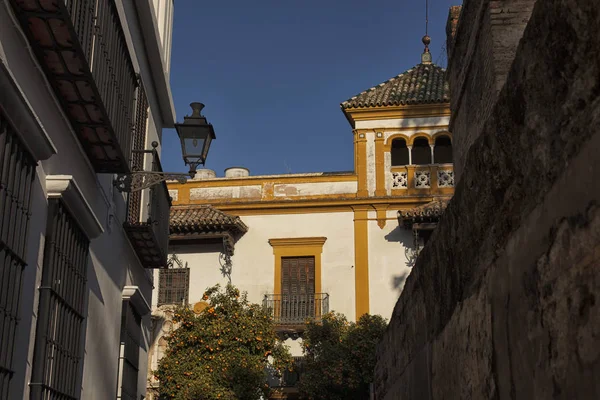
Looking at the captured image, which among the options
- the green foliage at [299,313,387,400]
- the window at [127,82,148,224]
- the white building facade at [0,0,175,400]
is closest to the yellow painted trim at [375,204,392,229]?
the green foliage at [299,313,387,400]

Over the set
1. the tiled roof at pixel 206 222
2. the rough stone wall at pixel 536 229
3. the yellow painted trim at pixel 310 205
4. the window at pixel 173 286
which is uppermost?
the yellow painted trim at pixel 310 205

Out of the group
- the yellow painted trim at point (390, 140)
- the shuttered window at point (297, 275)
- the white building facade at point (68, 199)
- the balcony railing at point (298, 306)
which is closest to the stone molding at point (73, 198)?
the white building facade at point (68, 199)

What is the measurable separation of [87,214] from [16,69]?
1904 mm

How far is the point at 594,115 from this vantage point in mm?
2154

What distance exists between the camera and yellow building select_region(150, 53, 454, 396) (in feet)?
73.9

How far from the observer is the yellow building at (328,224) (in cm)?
2252

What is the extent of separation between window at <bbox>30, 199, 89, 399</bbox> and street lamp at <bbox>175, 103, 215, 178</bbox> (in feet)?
5.09

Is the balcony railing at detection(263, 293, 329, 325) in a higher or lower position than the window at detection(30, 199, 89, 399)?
higher

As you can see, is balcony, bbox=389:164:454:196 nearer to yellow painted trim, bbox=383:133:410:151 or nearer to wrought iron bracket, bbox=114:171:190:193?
yellow painted trim, bbox=383:133:410:151

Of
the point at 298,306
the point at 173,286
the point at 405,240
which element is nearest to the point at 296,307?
the point at 298,306

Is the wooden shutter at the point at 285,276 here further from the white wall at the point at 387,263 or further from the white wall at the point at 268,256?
the white wall at the point at 387,263

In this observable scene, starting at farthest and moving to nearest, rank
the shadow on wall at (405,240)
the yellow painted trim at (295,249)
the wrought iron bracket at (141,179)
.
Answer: the yellow painted trim at (295,249) → the shadow on wall at (405,240) → the wrought iron bracket at (141,179)

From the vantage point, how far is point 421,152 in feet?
79.4

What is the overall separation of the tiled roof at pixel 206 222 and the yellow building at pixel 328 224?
28mm
